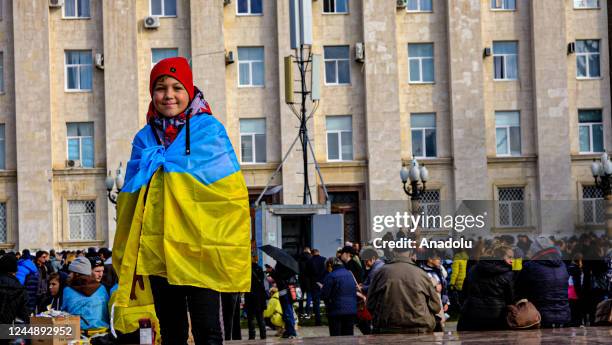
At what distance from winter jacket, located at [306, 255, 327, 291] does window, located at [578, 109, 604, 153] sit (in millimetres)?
21171

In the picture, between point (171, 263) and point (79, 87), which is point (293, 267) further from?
point (79, 87)

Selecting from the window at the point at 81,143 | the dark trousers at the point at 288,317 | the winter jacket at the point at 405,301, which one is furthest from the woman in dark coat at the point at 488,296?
the window at the point at 81,143

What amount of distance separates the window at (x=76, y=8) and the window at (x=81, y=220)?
23.9 ft

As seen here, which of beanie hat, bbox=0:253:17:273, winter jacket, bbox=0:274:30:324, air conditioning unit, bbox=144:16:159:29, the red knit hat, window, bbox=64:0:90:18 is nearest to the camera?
the red knit hat

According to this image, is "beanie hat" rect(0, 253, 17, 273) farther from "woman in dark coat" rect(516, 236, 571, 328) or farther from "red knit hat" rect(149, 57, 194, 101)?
"red knit hat" rect(149, 57, 194, 101)

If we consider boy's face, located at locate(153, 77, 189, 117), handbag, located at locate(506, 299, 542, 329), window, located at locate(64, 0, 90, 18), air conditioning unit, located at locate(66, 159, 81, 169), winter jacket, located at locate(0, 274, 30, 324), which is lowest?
handbag, located at locate(506, 299, 542, 329)

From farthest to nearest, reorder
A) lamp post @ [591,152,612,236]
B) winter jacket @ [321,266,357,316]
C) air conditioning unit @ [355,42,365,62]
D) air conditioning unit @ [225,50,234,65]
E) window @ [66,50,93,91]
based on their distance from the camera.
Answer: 1. window @ [66,50,93,91]
2. air conditioning unit @ [225,50,234,65]
3. air conditioning unit @ [355,42,365,62]
4. lamp post @ [591,152,612,236]
5. winter jacket @ [321,266,357,316]

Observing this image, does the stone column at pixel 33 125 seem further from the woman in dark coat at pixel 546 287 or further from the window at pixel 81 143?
the woman in dark coat at pixel 546 287

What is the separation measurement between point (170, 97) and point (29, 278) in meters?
16.0

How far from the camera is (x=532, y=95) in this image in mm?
47156

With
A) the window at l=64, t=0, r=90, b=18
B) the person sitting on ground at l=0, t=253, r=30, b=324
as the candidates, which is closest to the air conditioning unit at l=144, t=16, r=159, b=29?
the window at l=64, t=0, r=90, b=18

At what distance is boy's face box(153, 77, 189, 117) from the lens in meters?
6.71

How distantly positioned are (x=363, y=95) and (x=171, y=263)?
4085 centimetres

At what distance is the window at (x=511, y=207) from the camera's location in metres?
47.2
